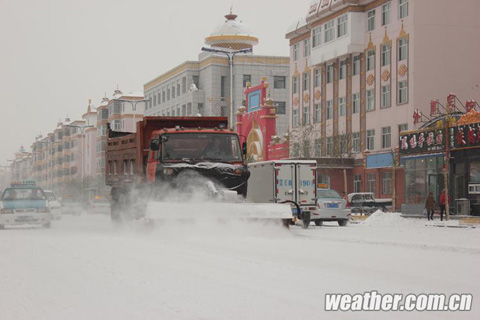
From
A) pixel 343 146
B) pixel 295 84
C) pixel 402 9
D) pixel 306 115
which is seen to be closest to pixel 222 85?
pixel 295 84

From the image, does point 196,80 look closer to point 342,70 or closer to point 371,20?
point 342,70

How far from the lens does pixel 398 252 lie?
17469 millimetres

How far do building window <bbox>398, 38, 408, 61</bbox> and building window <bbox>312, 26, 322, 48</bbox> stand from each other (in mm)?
11878

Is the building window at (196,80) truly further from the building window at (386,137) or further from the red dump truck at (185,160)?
the red dump truck at (185,160)

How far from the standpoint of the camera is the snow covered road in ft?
29.5

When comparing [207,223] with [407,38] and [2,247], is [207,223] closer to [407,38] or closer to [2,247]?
[2,247]

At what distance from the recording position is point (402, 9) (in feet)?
185

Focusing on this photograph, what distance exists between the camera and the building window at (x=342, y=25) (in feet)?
205

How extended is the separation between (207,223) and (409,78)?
118ft

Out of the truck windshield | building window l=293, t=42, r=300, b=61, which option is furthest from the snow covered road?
building window l=293, t=42, r=300, b=61

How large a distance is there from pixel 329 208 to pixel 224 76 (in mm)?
74216

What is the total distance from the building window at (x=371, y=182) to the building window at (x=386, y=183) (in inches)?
41.3

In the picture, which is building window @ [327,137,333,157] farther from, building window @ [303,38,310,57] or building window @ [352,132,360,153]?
building window @ [303,38,310,57]

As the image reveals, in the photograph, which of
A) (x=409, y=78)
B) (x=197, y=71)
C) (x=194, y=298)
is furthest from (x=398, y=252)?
(x=197, y=71)
